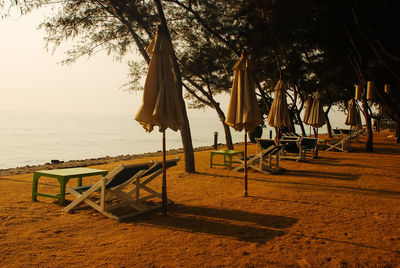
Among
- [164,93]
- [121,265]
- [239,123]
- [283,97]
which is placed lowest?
[121,265]

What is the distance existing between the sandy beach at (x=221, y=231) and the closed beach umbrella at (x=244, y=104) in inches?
45.9

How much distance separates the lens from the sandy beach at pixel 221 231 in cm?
323

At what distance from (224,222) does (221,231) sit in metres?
0.39

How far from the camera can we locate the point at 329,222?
14.8 feet

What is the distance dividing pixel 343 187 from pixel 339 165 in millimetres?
3889

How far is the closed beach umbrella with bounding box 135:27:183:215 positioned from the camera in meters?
4.77

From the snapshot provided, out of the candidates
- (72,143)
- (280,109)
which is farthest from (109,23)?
(72,143)

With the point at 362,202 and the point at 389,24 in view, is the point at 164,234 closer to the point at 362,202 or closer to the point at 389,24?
the point at 362,202

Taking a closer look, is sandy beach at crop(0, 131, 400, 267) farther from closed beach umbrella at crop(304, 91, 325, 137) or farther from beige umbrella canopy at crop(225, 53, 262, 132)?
closed beach umbrella at crop(304, 91, 325, 137)

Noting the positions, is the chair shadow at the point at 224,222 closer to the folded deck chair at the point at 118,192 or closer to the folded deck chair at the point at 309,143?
the folded deck chair at the point at 118,192

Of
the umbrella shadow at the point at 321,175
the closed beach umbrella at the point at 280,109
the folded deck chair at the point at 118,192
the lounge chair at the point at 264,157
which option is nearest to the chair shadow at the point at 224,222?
the folded deck chair at the point at 118,192

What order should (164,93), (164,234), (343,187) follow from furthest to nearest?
(343,187), (164,93), (164,234)

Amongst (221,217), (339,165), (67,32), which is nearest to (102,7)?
(67,32)

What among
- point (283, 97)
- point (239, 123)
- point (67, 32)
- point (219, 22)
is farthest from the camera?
point (219, 22)
